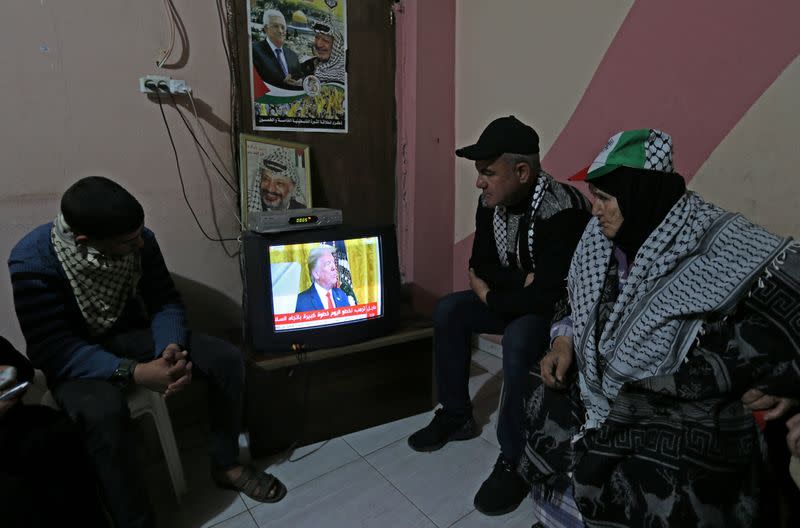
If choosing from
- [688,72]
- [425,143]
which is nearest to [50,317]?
[425,143]

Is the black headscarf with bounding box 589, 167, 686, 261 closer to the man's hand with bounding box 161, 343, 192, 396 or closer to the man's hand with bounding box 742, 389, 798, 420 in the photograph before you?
the man's hand with bounding box 742, 389, 798, 420

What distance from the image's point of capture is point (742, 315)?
1035 millimetres

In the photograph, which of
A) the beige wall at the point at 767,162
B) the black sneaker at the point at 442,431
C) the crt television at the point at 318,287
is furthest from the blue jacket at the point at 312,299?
the beige wall at the point at 767,162

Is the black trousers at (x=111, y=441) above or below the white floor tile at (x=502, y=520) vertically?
above

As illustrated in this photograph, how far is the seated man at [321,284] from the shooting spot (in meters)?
1.65

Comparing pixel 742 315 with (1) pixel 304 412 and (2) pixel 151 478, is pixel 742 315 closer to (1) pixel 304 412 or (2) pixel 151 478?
(1) pixel 304 412

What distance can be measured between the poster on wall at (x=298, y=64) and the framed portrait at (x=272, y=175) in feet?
0.34

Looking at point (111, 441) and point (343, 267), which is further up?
point (343, 267)

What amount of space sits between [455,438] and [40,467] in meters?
1.33

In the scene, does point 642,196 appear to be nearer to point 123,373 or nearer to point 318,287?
point 318,287

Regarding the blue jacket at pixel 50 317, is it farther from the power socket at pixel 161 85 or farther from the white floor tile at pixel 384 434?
the white floor tile at pixel 384 434

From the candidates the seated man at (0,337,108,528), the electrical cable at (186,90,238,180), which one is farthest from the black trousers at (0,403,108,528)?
the electrical cable at (186,90,238,180)

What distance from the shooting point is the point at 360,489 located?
1.59 metres

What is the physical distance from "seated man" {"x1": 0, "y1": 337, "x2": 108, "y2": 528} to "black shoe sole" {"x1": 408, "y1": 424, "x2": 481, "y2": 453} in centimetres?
104
